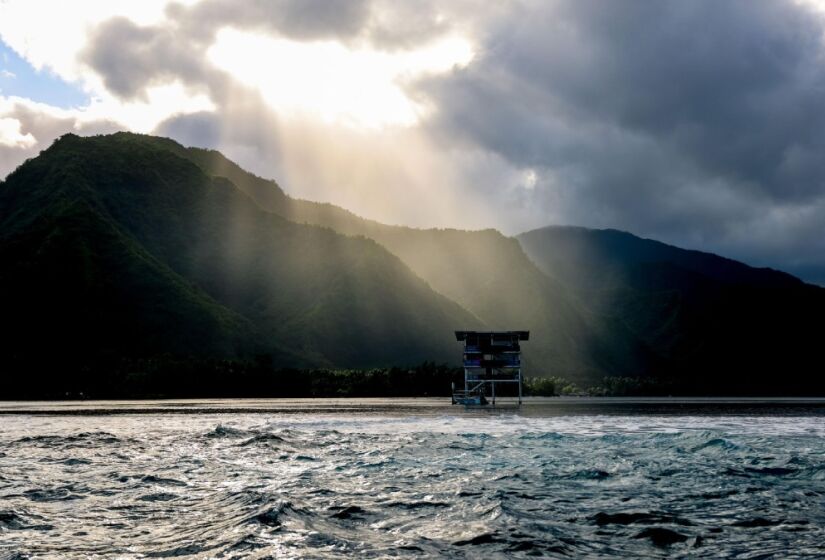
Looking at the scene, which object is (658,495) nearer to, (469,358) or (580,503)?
(580,503)

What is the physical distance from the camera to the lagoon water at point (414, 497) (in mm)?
17547

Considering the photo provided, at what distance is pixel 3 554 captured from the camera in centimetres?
1666

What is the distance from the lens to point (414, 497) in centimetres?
2473

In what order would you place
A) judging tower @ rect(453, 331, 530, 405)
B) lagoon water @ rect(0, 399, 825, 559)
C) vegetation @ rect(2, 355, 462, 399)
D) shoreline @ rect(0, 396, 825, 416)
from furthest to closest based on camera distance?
vegetation @ rect(2, 355, 462, 399)
judging tower @ rect(453, 331, 530, 405)
shoreline @ rect(0, 396, 825, 416)
lagoon water @ rect(0, 399, 825, 559)

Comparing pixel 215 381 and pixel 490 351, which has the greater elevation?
pixel 490 351

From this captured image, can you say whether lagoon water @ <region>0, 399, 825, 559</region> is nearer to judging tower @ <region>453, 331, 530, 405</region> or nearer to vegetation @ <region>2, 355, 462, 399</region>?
judging tower @ <region>453, 331, 530, 405</region>

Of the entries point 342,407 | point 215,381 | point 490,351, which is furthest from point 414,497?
point 215,381

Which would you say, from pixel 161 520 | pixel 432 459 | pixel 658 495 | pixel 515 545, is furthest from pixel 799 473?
pixel 161 520

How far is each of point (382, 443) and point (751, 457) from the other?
65.5 feet

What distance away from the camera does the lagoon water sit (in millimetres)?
17547

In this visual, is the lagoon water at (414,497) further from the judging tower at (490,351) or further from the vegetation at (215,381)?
the vegetation at (215,381)

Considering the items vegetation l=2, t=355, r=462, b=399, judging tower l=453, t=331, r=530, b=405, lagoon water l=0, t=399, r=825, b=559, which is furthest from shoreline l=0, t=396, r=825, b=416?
lagoon water l=0, t=399, r=825, b=559

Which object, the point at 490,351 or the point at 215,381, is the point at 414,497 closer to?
the point at 490,351

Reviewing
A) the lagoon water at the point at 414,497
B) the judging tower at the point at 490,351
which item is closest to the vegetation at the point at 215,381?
the judging tower at the point at 490,351
